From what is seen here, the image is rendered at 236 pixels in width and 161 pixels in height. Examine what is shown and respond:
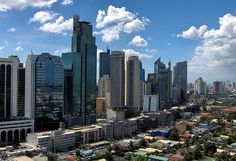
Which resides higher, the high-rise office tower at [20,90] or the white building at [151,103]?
the high-rise office tower at [20,90]

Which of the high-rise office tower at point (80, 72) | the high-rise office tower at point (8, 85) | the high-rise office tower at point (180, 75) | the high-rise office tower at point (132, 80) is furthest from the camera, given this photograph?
the high-rise office tower at point (180, 75)

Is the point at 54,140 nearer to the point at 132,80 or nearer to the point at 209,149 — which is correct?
the point at 209,149

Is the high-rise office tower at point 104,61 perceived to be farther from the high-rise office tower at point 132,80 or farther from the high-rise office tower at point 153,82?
the high-rise office tower at point 132,80

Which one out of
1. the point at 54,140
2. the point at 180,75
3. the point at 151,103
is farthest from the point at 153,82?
the point at 54,140

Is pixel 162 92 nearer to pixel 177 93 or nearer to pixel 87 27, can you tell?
pixel 177 93

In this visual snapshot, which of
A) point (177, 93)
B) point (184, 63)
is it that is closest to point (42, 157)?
point (177, 93)

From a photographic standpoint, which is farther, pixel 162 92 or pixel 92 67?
pixel 162 92

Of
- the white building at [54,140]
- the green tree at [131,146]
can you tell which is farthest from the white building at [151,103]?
the white building at [54,140]

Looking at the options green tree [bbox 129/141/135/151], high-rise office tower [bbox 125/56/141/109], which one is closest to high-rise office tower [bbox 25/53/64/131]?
green tree [bbox 129/141/135/151]
